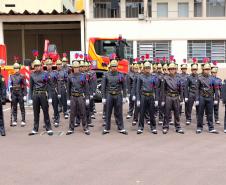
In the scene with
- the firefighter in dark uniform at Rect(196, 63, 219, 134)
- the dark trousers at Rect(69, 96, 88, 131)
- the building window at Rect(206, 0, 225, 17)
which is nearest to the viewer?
the dark trousers at Rect(69, 96, 88, 131)

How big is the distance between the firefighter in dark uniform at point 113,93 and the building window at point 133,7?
22708 millimetres

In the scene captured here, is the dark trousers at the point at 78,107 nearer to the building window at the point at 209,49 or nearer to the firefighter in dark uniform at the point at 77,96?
the firefighter in dark uniform at the point at 77,96

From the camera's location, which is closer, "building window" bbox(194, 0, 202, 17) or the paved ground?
the paved ground

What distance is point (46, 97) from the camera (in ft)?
39.1

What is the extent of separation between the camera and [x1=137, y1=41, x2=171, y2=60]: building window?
2884cm

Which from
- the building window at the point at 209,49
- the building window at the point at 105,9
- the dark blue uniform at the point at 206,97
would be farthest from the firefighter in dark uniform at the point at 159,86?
the building window at the point at 105,9

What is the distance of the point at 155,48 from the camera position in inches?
1144

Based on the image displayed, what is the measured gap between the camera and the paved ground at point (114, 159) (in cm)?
722

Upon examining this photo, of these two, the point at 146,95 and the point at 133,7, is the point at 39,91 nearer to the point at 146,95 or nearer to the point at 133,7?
the point at 146,95

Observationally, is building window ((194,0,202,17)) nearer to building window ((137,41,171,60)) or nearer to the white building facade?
the white building facade

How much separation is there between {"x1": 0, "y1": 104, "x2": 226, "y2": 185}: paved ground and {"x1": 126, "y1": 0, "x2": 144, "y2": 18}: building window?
23216 mm

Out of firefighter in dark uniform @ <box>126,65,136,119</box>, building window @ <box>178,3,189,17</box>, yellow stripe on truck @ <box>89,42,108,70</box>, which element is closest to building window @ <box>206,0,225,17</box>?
building window @ <box>178,3,189,17</box>

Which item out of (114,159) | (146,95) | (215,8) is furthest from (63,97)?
(215,8)

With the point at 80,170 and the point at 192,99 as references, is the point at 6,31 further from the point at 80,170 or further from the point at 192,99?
the point at 80,170
